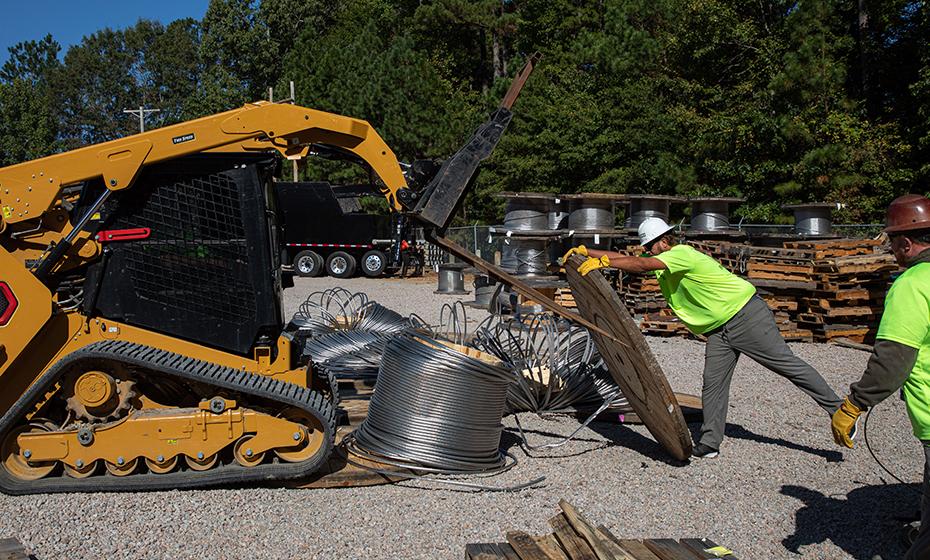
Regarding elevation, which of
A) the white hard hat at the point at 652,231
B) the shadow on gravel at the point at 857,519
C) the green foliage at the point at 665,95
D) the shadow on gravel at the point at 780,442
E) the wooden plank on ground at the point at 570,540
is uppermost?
the green foliage at the point at 665,95

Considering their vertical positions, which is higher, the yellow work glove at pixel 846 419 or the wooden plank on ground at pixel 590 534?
the yellow work glove at pixel 846 419

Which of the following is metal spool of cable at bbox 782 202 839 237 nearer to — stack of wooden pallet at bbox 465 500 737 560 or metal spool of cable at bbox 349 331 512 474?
metal spool of cable at bbox 349 331 512 474

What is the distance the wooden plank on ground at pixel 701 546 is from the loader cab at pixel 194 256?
3278 millimetres

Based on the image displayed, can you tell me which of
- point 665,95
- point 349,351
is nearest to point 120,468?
point 349,351

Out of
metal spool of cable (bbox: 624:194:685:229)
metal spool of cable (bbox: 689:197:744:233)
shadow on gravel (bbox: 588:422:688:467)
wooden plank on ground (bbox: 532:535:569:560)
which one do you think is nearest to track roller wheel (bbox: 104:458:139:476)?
wooden plank on ground (bbox: 532:535:569:560)

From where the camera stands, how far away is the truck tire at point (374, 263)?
87.1ft

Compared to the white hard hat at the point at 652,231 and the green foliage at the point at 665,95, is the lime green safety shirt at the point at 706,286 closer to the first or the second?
the white hard hat at the point at 652,231

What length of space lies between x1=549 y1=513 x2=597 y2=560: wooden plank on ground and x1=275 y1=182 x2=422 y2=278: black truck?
2133 cm

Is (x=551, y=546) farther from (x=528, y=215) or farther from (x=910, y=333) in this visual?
(x=528, y=215)

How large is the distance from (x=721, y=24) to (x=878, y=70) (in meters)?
5.26

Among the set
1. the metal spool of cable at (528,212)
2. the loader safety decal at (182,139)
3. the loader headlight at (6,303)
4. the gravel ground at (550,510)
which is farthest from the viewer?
the metal spool of cable at (528,212)

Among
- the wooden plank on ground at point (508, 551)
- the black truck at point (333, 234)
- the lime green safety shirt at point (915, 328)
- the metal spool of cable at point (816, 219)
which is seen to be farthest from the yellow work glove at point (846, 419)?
the black truck at point (333, 234)

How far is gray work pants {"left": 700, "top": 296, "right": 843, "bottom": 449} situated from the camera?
6574mm

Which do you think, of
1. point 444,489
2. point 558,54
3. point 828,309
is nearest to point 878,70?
point 558,54
